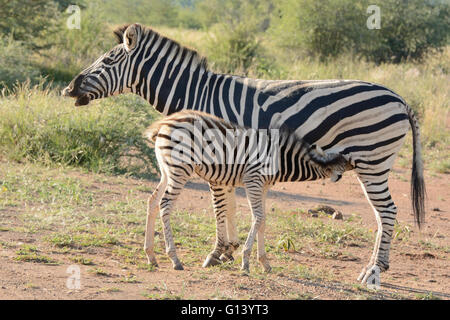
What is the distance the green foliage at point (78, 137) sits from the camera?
31.6ft

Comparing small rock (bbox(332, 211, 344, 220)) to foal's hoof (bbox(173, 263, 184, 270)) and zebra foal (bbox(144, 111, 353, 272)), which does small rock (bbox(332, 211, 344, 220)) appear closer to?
zebra foal (bbox(144, 111, 353, 272))

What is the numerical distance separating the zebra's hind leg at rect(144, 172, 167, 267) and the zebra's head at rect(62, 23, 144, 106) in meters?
1.34

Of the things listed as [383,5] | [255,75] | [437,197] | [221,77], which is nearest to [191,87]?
[221,77]

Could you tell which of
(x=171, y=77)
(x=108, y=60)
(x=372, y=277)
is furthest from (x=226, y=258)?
(x=108, y=60)

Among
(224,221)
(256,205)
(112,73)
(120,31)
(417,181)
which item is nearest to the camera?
(256,205)

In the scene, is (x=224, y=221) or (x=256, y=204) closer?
(x=256, y=204)

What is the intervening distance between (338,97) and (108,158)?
456cm

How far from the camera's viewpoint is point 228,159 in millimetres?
5988

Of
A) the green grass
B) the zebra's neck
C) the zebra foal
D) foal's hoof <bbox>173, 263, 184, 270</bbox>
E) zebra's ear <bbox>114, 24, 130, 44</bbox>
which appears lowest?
foal's hoof <bbox>173, 263, 184, 270</bbox>

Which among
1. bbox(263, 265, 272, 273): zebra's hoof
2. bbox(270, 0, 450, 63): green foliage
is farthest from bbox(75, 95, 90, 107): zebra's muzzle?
bbox(270, 0, 450, 63): green foliage

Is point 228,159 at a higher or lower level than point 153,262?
higher

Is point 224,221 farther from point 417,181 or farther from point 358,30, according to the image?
point 358,30

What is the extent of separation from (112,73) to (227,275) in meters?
2.68

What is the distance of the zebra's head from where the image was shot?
6832 mm
